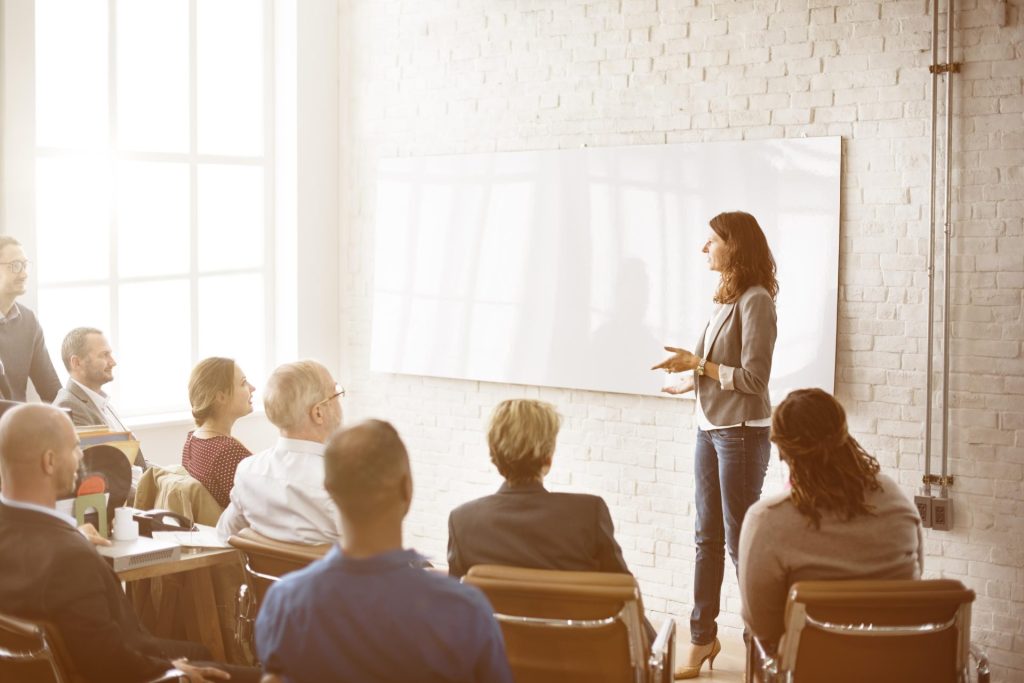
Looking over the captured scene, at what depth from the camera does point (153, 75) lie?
20.9ft

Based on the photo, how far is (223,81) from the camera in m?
6.75

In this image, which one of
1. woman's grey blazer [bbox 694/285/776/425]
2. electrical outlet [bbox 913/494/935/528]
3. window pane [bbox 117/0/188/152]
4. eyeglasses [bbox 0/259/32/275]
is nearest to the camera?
woman's grey blazer [bbox 694/285/776/425]

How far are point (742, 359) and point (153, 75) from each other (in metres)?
3.80

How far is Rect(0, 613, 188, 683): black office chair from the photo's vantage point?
2.62m

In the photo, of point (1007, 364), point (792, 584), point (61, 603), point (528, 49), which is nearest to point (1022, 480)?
point (1007, 364)

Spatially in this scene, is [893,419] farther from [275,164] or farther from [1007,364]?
[275,164]

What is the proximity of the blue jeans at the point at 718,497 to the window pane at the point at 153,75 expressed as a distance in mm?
3600

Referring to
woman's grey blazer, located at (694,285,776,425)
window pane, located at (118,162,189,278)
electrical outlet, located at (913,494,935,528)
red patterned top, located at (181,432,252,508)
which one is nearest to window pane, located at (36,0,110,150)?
window pane, located at (118,162,189,278)

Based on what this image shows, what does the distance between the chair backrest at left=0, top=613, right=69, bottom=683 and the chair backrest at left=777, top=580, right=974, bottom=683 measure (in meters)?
1.72

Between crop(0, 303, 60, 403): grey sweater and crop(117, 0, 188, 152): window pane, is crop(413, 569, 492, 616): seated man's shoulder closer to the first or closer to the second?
crop(0, 303, 60, 403): grey sweater

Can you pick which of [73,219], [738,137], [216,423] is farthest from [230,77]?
[216,423]

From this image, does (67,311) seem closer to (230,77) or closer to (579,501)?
(230,77)

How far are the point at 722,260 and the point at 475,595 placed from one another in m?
2.77

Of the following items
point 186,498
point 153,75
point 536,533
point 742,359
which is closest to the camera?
point 536,533
